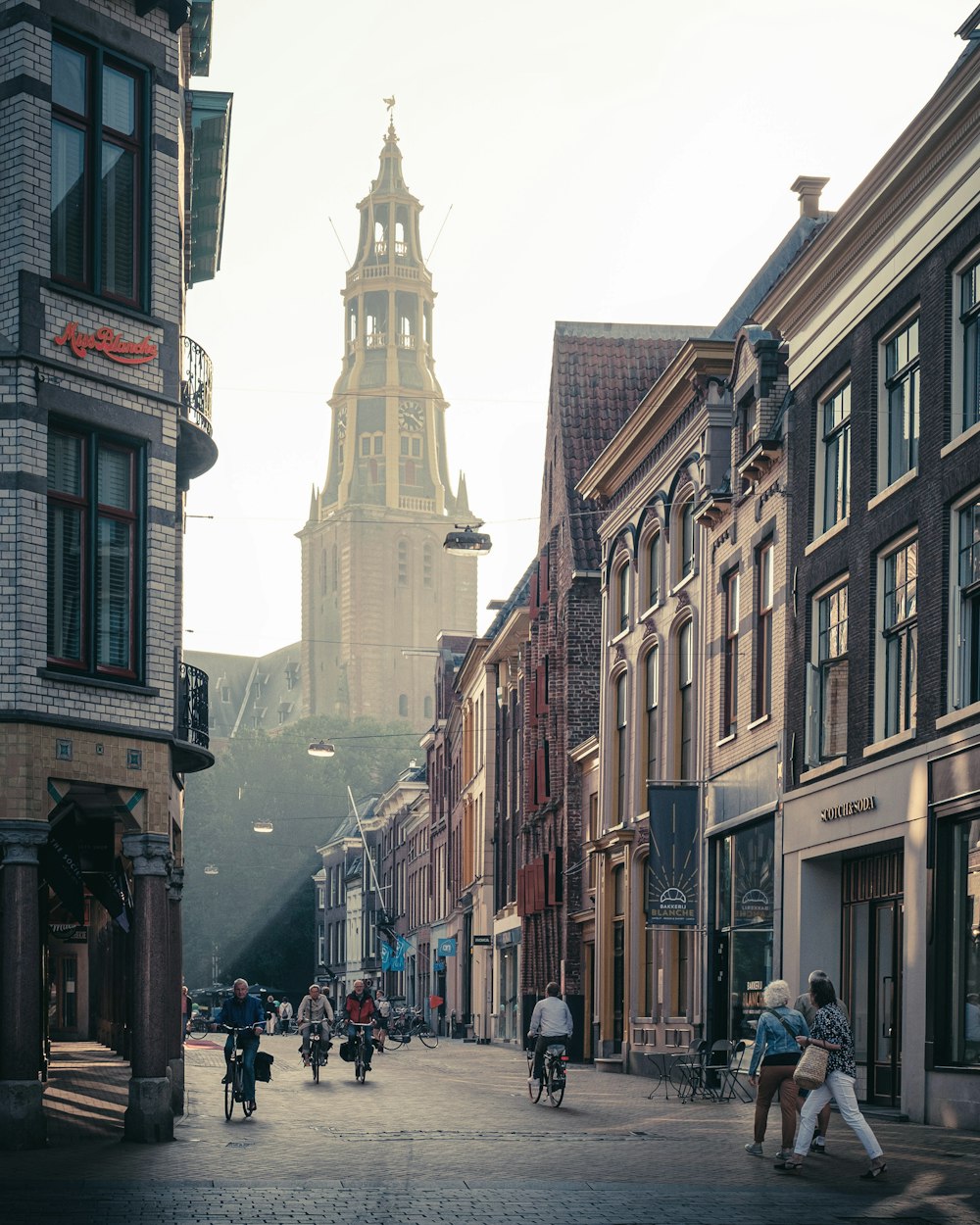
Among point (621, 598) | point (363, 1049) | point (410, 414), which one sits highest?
point (410, 414)

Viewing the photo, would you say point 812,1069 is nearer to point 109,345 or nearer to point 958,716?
point 958,716

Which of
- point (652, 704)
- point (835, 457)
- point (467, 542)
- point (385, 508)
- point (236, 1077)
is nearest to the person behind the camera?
point (236, 1077)

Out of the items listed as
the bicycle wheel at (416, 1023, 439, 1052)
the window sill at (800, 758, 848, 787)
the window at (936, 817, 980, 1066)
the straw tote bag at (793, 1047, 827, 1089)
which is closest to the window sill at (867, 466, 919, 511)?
the window sill at (800, 758, 848, 787)

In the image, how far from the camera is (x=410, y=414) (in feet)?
556

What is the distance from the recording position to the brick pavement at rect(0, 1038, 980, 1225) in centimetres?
1388

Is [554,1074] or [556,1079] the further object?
[554,1074]

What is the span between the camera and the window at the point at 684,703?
3519 cm

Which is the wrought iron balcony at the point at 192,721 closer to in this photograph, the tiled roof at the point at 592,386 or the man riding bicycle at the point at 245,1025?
the man riding bicycle at the point at 245,1025

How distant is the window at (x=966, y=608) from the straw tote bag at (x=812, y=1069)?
6055mm

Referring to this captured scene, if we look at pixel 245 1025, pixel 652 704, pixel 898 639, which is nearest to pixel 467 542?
pixel 652 704

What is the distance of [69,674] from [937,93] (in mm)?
10984

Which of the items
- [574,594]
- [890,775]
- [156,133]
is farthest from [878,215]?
[574,594]

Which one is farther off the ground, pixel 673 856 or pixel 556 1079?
pixel 673 856

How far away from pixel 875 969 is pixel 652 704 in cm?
1274
